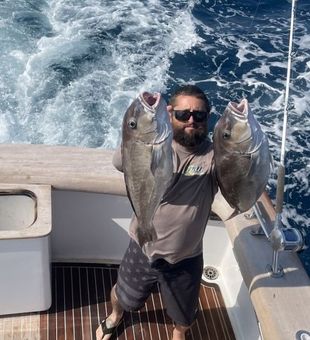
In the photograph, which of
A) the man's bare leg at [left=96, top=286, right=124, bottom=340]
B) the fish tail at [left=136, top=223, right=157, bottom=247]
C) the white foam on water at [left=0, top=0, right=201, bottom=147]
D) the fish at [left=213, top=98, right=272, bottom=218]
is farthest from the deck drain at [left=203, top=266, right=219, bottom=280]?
the white foam on water at [left=0, top=0, right=201, bottom=147]

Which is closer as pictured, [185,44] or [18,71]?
[18,71]

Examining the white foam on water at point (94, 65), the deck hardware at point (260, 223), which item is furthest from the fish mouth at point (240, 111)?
the white foam on water at point (94, 65)

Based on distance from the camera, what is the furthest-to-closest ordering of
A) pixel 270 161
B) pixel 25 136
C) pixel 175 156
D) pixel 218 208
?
pixel 25 136 → pixel 218 208 → pixel 175 156 → pixel 270 161

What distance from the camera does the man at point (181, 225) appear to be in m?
2.11

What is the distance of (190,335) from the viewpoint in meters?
3.21

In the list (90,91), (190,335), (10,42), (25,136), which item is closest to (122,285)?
(190,335)

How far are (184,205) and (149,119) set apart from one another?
2.63 ft

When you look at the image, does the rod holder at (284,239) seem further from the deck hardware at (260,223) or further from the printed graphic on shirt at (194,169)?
the printed graphic on shirt at (194,169)

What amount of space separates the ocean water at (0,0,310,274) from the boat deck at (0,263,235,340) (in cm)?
236

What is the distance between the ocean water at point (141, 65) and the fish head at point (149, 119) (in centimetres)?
408

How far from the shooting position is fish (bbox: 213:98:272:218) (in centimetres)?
170

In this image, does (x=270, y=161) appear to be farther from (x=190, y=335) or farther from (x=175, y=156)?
(x=190, y=335)

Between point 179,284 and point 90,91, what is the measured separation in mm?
5069

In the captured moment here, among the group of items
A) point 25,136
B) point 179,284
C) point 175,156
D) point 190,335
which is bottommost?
point 25,136
